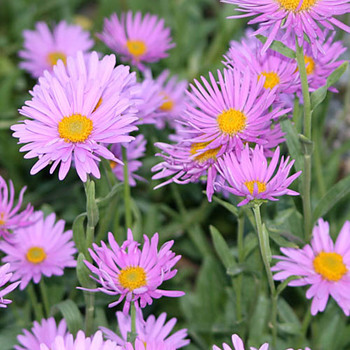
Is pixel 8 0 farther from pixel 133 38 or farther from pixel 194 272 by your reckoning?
pixel 194 272

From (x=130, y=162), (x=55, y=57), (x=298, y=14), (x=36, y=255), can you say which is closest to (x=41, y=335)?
(x=36, y=255)

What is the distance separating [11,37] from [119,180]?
140 cm

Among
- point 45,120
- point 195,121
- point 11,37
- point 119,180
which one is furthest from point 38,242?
point 11,37

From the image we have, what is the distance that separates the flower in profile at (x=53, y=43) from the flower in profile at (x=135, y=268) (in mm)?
1456

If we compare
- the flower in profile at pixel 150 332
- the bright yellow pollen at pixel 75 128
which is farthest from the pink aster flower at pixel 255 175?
the flower in profile at pixel 150 332

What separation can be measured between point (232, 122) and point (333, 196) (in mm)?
371

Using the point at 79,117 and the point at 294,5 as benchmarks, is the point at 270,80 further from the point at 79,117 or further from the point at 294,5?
the point at 79,117

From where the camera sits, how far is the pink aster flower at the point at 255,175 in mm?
1270

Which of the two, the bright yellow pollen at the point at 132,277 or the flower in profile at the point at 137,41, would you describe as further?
the flower in profile at the point at 137,41

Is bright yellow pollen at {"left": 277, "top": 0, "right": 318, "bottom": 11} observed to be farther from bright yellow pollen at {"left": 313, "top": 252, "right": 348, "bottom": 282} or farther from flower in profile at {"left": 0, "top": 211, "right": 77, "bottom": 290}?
flower in profile at {"left": 0, "top": 211, "right": 77, "bottom": 290}

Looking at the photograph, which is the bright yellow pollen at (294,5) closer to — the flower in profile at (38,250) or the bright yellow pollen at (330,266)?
the bright yellow pollen at (330,266)

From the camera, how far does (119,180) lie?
180cm

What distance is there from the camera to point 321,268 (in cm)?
150

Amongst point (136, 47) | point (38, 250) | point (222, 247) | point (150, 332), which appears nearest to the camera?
point (150, 332)
